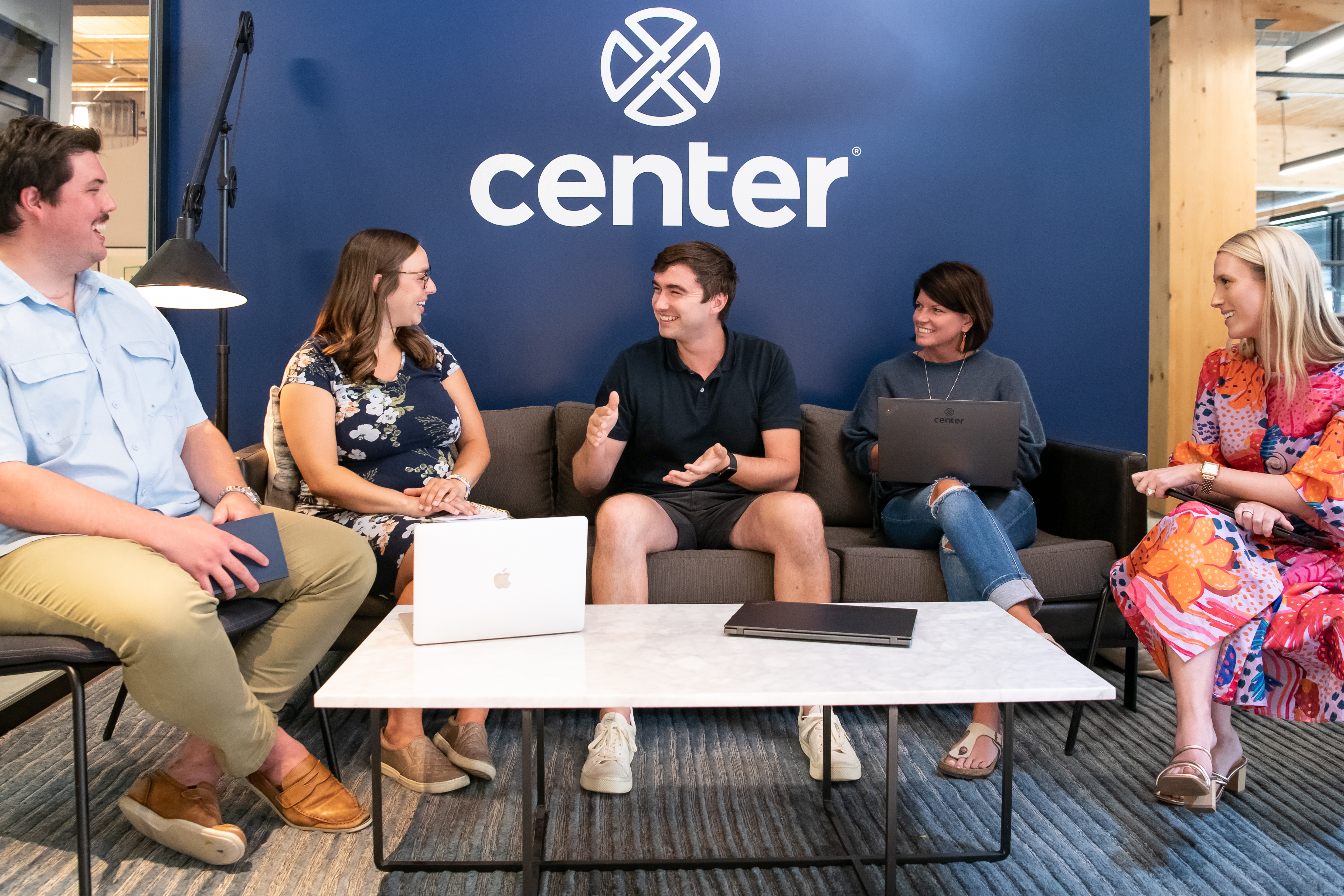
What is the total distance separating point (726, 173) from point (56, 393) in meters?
2.34

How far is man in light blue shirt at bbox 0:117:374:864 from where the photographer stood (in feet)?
5.07

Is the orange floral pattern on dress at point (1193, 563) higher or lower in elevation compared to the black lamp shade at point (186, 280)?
lower

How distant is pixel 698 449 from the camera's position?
2.67m

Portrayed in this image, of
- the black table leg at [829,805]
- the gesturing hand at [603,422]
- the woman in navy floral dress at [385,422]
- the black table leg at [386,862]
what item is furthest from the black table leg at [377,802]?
the gesturing hand at [603,422]

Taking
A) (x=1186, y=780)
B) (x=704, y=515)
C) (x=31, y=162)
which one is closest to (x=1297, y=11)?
(x=704, y=515)

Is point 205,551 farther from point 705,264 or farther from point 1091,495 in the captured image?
point 1091,495

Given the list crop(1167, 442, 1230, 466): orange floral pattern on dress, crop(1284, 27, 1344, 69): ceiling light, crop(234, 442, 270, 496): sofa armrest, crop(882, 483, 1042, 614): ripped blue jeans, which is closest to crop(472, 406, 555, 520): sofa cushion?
crop(234, 442, 270, 496): sofa armrest

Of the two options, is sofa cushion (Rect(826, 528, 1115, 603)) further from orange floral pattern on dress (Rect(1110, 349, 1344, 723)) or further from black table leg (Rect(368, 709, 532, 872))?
black table leg (Rect(368, 709, 532, 872))

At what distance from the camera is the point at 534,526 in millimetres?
1501

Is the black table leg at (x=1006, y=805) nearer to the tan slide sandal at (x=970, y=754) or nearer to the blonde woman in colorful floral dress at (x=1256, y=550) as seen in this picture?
the tan slide sandal at (x=970, y=754)

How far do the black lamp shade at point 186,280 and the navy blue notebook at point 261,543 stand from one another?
1084 millimetres

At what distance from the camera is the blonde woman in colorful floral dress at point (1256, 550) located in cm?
187

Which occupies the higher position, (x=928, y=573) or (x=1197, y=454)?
(x=1197, y=454)

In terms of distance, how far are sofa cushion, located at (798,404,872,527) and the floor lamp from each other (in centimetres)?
188
